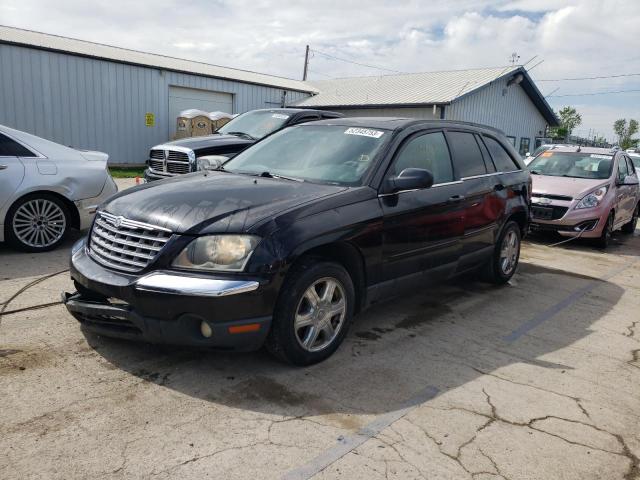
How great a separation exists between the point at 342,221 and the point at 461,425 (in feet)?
4.95

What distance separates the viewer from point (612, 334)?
4891 millimetres

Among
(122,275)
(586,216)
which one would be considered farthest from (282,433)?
(586,216)

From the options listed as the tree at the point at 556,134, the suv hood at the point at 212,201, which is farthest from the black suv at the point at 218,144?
the tree at the point at 556,134

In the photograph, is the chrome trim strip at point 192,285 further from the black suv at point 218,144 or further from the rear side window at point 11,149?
the black suv at point 218,144

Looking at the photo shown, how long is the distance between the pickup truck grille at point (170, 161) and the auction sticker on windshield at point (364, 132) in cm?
453

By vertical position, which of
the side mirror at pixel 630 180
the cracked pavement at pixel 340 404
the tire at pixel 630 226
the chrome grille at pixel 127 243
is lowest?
the cracked pavement at pixel 340 404

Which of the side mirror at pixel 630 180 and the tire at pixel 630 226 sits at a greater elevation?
the side mirror at pixel 630 180

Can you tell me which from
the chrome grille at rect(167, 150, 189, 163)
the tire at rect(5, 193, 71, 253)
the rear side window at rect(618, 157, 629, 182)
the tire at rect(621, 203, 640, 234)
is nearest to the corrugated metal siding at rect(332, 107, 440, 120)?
the tire at rect(621, 203, 640, 234)

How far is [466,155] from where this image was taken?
212 inches

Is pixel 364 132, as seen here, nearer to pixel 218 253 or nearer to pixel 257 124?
pixel 218 253

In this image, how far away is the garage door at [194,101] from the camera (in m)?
20.2

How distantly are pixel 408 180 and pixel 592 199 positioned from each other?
6094 millimetres

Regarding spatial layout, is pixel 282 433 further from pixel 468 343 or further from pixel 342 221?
pixel 468 343

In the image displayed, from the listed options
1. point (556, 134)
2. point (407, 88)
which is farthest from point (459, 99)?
point (556, 134)
